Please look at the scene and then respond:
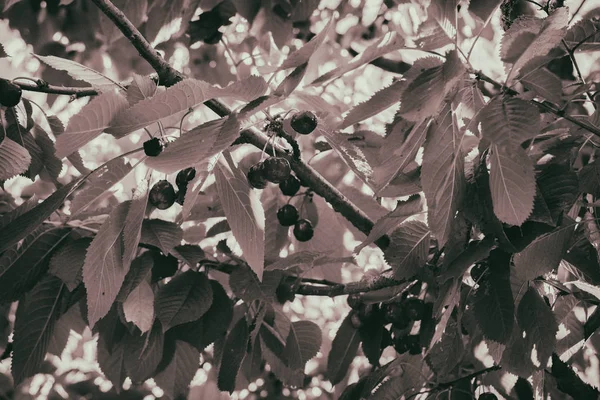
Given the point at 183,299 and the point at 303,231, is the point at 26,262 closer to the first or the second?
the point at 183,299

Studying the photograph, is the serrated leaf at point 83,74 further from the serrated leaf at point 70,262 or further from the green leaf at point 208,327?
the green leaf at point 208,327

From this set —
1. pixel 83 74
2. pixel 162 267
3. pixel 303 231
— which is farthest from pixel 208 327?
pixel 83 74

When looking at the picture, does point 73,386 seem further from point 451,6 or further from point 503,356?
point 451,6

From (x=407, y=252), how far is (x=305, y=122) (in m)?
0.46

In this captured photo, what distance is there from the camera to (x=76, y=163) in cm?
223

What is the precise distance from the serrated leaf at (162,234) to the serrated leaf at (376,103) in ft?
2.16

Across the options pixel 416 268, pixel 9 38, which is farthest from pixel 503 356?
pixel 9 38

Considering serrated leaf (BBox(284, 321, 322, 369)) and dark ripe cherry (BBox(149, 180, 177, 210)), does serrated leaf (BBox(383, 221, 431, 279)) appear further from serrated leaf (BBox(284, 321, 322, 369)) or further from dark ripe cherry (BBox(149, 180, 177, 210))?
dark ripe cherry (BBox(149, 180, 177, 210))

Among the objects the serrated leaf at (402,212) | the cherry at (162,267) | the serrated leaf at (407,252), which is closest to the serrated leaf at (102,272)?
the cherry at (162,267)

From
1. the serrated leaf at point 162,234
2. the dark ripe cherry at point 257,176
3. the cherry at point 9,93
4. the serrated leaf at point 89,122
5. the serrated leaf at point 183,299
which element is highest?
the serrated leaf at point 89,122

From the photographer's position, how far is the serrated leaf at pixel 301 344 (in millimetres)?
2168

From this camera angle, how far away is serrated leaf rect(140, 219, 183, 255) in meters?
1.85

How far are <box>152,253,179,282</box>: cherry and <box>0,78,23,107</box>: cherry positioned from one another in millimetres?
643

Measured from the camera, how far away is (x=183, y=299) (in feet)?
6.37
